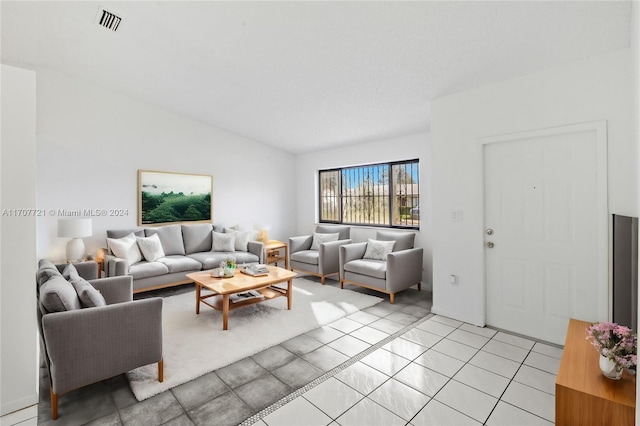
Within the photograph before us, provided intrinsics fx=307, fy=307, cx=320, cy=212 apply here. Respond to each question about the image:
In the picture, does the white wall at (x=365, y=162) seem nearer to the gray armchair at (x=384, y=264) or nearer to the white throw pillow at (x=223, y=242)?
the gray armchair at (x=384, y=264)

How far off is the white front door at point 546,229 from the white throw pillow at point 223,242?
3948mm

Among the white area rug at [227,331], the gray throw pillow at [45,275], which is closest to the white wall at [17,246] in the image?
the gray throw pillow at [45,275]

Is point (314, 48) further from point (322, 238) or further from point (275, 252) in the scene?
point (275, 252)

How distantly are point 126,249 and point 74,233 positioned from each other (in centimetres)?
62

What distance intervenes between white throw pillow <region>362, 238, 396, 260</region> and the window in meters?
0.68

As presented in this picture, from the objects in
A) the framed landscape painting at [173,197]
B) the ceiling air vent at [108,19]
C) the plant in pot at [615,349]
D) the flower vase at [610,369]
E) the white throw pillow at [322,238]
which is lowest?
the flower vase at [610,369]

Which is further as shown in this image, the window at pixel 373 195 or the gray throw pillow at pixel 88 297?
the window at pixel 373 195

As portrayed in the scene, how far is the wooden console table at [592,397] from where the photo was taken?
4.86ft

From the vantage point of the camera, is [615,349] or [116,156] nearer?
[615,349]

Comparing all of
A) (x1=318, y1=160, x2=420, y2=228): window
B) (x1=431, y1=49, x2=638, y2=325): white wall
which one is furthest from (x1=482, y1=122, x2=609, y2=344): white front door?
(x1=318, y1=160, x2=420, y2=228): window

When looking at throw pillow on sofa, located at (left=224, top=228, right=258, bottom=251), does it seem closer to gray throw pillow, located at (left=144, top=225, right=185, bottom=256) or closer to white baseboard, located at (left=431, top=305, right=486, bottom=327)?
gray throw pillow, located at (left=144, top=225, right=185, bottom=256)

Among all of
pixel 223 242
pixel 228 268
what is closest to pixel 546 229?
pixel 228 268

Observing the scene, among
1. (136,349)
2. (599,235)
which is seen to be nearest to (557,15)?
(599,235)

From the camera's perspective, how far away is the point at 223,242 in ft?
17.6
